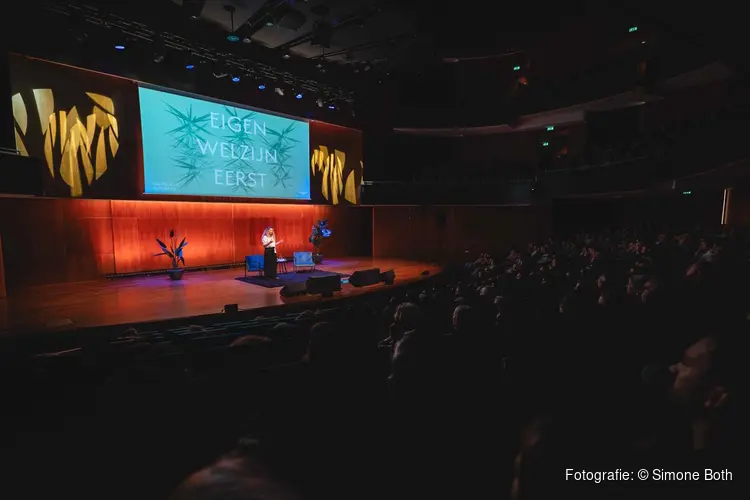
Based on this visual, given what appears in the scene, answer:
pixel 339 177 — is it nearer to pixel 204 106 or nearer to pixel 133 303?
pixel 204 106

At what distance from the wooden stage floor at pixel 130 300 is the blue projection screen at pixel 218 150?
7.52 ft

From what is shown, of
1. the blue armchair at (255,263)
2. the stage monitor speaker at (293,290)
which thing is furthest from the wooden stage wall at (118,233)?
the stage monitor speaker at (293,290)

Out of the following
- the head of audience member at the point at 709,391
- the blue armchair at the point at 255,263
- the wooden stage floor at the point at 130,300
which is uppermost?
the head of audience member at the point at 709,391

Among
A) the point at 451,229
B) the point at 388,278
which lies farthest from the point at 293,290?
the point at 451,229

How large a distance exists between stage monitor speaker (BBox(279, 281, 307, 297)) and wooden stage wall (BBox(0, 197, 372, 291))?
4.89m

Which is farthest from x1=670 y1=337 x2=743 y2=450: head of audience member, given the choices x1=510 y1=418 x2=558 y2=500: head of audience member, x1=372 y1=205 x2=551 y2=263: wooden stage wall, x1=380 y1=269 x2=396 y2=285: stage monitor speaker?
x1=372 y1=205 x2=551 y2=263: wooden stage wall

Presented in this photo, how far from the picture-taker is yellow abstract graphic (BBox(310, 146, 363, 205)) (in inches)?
479

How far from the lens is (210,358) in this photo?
2.27 meters

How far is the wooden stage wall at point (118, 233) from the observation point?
25.4 feet

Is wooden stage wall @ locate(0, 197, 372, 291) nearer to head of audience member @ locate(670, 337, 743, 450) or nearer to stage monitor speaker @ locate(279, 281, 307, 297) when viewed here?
stage monitor speaker @ locate(279, 281, 307, 297)

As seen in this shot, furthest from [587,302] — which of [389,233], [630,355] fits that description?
[389,233]

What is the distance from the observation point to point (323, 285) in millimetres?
6754

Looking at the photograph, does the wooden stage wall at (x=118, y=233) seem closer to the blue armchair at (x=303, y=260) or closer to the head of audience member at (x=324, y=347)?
the blue armchair at (x=303, y=260)

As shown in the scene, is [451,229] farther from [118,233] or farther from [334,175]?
[118,233]
